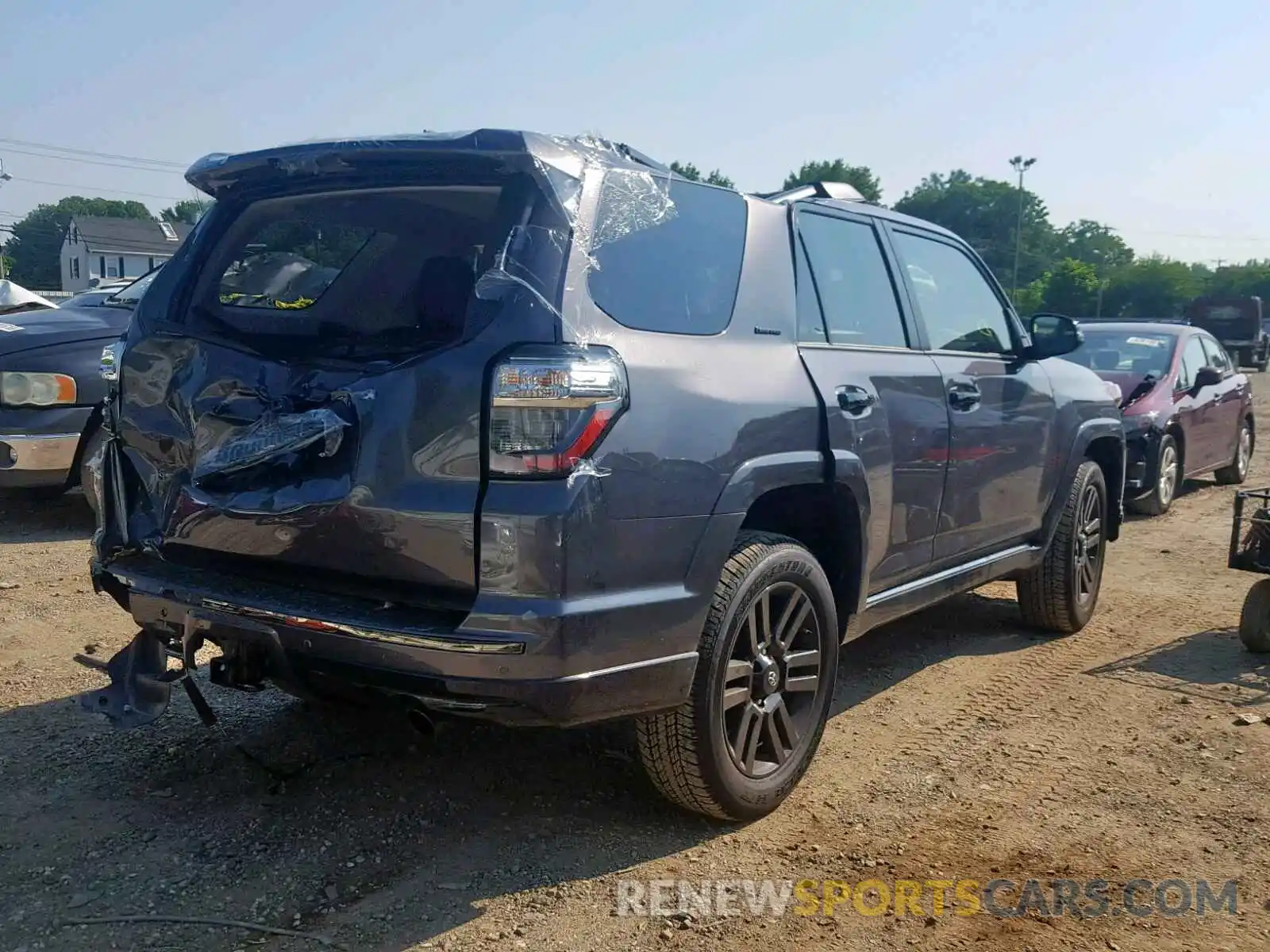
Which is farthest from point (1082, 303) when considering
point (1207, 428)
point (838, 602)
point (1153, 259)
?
point (838, 602)

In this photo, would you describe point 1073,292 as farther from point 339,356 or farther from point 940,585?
point 339,356

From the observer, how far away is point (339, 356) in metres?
2.96

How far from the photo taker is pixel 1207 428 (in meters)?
10.3

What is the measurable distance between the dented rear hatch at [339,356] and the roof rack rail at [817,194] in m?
1.07

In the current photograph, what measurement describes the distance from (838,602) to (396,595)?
1.62m

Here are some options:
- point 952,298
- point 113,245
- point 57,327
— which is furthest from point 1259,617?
point 113,245

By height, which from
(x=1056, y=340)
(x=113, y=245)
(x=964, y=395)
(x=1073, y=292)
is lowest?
(x=964, y=395)

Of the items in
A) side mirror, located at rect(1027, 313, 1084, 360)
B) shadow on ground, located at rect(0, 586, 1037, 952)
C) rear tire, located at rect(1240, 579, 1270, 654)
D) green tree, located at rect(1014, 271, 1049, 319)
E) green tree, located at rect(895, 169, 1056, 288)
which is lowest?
shadow on ground, located at rect(0, 586, 1037, 952)

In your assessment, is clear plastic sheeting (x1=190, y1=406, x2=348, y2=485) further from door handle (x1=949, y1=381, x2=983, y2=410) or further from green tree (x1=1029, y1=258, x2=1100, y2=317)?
green tree (x1=1029, y1=258, x2=1100, y2=317)

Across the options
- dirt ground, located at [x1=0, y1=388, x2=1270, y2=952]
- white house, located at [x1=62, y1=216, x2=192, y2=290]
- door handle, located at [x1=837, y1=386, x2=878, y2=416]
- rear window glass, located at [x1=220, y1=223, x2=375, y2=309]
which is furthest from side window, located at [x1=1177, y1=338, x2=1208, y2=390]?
white house, located at [x1=62, y1=216, x2=192, y2=290]

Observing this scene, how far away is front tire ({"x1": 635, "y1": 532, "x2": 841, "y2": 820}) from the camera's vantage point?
10.2 feet

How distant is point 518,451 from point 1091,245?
111163 millimetres

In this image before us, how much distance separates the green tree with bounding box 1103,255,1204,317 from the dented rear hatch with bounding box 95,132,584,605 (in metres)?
65.1

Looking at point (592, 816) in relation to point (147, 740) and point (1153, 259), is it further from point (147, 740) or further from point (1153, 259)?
point (1153, 259)
